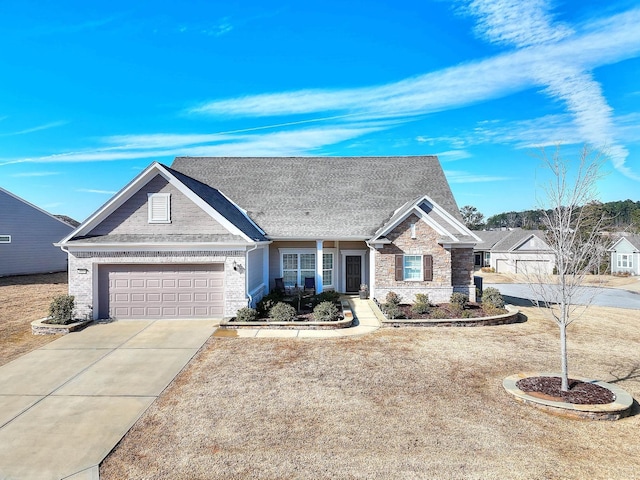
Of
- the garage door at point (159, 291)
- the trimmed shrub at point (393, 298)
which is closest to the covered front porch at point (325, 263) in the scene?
the trimmed shrub at point (393, 298)

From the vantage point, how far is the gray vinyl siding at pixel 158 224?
48.9ft

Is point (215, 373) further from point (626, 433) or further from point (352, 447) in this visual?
point (626, 433)

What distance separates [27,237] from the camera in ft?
96.9

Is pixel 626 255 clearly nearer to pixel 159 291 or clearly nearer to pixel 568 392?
pixel 568 392

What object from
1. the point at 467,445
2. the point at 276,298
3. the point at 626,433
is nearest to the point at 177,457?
the point at 467,445

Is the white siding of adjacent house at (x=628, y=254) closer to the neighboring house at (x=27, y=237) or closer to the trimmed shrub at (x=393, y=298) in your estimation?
the trimmed shrub at (x=393, y=298)

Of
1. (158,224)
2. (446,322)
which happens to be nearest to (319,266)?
(446,322)

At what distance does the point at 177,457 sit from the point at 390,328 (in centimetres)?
936

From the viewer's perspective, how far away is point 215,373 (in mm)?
9258

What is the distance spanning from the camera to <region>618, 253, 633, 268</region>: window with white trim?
1567 inches

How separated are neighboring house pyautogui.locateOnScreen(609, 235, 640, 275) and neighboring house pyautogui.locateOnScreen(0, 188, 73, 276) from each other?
178 ft

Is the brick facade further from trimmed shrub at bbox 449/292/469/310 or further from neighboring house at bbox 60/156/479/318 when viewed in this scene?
trimmed shrub at bbox 449/292/469/310

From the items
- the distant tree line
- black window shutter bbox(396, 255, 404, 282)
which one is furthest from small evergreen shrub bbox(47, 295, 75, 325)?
the distant tree line

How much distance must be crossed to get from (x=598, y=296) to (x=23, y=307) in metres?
33.3
